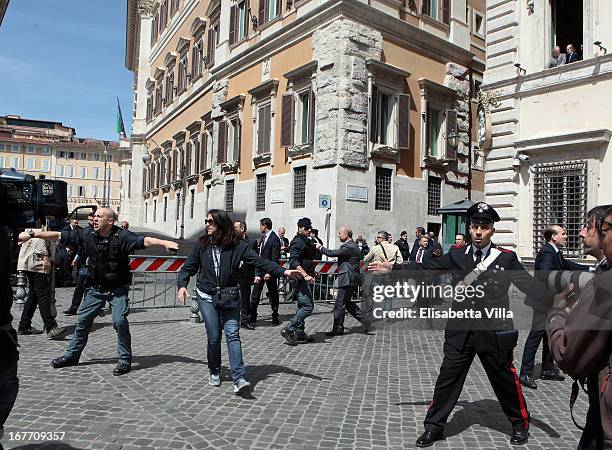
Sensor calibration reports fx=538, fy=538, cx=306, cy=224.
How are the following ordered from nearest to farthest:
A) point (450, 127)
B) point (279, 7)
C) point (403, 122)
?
Answer: 1. point (403, 122)
2. point (279, 7)
3. point (450, 127)

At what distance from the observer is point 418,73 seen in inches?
834

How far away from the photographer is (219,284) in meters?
5.75

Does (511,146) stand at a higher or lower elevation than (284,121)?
lower

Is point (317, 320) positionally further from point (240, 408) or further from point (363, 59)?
point (363, 59)

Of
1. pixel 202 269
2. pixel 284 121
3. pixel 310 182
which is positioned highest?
pixel 284 121

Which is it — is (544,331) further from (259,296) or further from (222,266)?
(259,296)

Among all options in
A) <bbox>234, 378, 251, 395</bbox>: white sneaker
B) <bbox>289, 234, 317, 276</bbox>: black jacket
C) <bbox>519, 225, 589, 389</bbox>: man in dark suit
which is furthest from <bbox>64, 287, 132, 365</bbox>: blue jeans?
<bbox>519, 225, 589, 389</bbox>: man in dark suit

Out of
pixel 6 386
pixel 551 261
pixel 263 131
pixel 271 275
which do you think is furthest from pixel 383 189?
pixel 6 386

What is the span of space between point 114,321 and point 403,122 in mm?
15633

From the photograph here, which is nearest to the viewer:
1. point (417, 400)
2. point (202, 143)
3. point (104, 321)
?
point (417, 400)

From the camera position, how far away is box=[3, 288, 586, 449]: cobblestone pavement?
4332mm

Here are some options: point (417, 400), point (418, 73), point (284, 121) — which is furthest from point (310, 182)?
point (417, 400)

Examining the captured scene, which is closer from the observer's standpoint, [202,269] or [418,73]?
[202,269]

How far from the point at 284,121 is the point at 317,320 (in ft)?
38.0
